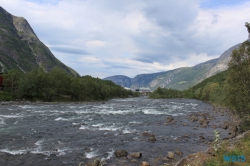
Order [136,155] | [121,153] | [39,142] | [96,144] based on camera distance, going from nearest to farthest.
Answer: [136,155] < [121,153] < [39,142] < [96,144]

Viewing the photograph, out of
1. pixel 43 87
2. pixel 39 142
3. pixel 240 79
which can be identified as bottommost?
pixel 39 142

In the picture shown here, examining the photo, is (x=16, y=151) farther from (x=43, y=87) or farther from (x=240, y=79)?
(x=43, y=87)

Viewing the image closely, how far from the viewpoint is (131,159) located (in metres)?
18.0

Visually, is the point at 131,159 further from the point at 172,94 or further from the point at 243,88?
the point at 172,94

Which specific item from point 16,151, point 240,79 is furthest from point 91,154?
point 240,79

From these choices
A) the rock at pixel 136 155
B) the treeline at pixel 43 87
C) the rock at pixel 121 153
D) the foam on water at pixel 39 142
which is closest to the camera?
the rock at pixel 136 155

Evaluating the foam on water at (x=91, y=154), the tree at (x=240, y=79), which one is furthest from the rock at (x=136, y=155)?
the tree at (x=240, y=79)

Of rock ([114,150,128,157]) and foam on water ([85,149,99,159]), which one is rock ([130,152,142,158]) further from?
foam on water ([85,149,99,159])

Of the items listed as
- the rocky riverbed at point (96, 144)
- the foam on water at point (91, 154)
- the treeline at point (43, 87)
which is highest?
the treeline at point (43, 87)

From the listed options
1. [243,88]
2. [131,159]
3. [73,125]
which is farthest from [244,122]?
[73,125]

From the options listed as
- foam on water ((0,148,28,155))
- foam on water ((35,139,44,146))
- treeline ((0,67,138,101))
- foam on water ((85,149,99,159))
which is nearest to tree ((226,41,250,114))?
foam on water ((85,149,99,159))

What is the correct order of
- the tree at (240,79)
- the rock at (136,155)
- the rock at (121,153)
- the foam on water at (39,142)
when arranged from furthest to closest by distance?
the tree at (240,79) < the foam on water at (39,142) < the rock at (121,153) < the rock at (136,155)

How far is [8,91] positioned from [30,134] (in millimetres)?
63313

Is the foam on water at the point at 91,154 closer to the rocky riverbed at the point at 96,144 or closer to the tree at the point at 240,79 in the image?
the rocky riverbed at the point at 96,144
